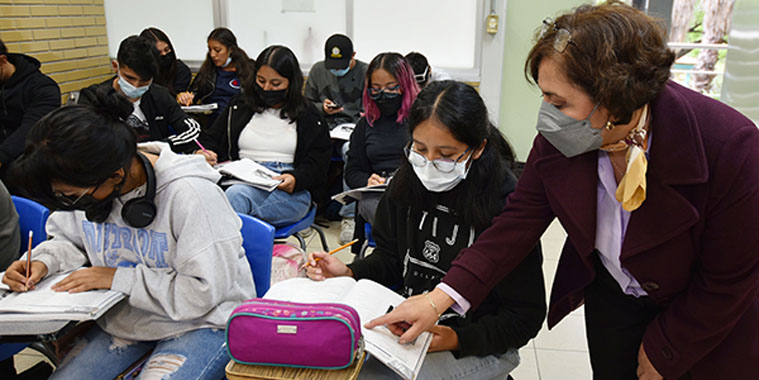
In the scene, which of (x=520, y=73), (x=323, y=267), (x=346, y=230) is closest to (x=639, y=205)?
(x=323, y=267)

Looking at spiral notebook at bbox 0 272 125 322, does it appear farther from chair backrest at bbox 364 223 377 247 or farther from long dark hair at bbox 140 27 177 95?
long dark hair at bbox 140 27 177 95

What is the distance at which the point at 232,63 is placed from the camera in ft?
15.6

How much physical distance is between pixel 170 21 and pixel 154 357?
505 centimetres

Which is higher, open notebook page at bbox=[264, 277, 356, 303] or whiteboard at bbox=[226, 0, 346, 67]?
whiteboard at bbox=[226, 0, 346, 67]

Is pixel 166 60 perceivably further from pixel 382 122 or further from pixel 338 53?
pixel 382 122

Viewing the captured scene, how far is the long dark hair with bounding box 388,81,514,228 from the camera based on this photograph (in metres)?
1.58

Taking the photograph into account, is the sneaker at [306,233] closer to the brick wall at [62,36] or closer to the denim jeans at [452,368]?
the denim jeans at [452,368]

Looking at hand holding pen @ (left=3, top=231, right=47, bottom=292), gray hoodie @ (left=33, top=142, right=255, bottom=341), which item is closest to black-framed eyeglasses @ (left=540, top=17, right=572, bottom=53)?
gray hoodie @ (left=33, top=142, right=255, bottom=341)

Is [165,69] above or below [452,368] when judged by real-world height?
above

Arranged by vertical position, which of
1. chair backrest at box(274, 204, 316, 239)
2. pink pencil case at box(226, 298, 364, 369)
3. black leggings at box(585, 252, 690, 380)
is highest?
pink pencil case at box(226, 298, 364, 369)

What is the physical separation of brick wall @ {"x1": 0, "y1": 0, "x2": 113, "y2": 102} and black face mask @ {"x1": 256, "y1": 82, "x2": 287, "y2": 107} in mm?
2717

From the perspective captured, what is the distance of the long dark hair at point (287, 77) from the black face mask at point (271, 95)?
0.03 meters

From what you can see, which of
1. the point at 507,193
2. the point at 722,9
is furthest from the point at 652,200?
the point at 722,9

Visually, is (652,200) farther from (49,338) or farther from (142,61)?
(142,61)
